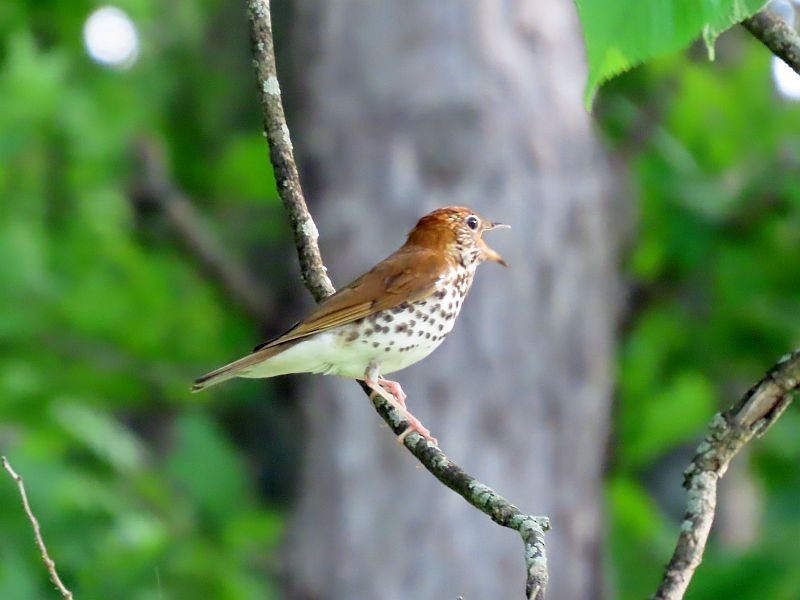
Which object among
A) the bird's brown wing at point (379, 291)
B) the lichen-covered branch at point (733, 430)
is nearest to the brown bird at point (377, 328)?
the bird's brown wing at point (379, 291)

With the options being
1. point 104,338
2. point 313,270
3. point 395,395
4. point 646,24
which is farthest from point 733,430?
point 104,338

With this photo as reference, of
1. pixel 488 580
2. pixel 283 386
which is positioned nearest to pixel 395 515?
pixel 488 580

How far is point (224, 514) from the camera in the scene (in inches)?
360

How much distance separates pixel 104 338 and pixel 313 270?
5.98 meters

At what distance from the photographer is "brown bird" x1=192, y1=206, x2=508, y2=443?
441 centimetres

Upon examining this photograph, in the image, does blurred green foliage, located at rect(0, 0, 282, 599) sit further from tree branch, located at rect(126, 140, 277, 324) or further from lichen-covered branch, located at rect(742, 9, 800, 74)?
lichen-covered branch, located at rect(742, 9, 800, 74)

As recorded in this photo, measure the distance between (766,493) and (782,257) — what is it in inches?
138

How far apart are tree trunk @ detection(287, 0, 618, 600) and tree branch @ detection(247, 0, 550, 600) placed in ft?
12.3

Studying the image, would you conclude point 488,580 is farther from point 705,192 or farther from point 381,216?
point 705,192

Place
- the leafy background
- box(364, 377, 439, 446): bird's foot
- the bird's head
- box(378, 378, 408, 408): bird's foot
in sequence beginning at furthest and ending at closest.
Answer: the leafy background, the bird's head, box(378, 378, 408, 408): bird's foot, box(364, 377, 439, 446): bird's foot

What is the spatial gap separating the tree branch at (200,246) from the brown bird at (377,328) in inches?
158

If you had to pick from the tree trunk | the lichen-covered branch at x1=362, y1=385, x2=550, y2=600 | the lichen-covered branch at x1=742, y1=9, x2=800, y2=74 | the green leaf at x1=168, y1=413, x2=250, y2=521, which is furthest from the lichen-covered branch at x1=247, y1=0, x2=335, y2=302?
the green leaf at x1=168, y1=413, x2=250, y2=521

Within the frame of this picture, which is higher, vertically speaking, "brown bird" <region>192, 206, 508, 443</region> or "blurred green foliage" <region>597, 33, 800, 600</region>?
"blurred green foliage" <region>597, 33, 800, 600</region>

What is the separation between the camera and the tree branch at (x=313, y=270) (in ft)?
9.42
